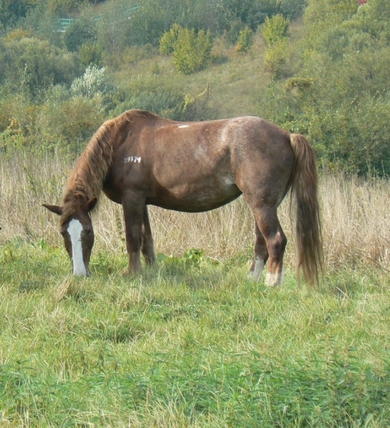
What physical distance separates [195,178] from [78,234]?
1309 millimetres

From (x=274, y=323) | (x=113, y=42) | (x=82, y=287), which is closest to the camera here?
(x=274, y=323)

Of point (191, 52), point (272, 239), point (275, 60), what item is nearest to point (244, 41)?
point (191, 52)

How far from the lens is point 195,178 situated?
25.7ft

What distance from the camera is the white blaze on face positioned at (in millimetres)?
7551

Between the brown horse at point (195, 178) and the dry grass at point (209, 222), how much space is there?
426mm

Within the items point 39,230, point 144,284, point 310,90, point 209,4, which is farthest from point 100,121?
point 209,4

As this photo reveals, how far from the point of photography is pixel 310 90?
27.0 m

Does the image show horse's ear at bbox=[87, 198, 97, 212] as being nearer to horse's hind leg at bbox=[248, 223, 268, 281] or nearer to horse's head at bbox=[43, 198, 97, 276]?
horse's head at bbox=[43, 198, 97, 276]

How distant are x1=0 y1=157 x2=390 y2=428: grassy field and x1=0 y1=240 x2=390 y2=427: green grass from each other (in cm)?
1

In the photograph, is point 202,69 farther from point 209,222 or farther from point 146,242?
point 146,242

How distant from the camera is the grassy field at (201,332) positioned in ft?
12.8

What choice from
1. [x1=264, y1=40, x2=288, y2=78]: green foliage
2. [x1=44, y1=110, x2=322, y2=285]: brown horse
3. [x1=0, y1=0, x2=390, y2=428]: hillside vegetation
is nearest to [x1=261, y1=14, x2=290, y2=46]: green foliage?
[x1=264, y1=40, x2=288, y2=78]: green foliage

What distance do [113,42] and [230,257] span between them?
60123 millimetres

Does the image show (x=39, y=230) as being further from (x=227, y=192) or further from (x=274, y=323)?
(x=274, y=323)
